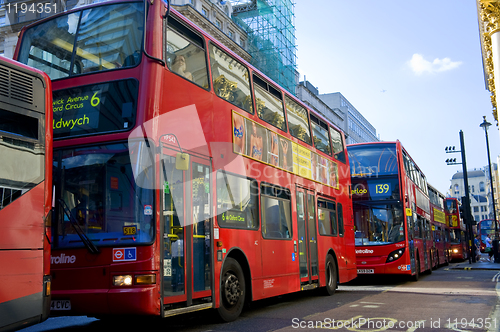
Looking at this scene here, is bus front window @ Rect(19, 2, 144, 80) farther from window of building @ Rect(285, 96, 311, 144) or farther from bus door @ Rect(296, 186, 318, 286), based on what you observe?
bus door @ Rect(296, 186, 318, 286)

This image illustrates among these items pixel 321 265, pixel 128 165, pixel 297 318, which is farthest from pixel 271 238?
pixel 128 165

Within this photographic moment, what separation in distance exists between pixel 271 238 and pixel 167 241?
3.55 m

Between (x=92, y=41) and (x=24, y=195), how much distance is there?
9.41 ft

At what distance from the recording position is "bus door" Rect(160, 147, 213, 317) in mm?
6656

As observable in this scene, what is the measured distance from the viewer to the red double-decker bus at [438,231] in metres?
24.2

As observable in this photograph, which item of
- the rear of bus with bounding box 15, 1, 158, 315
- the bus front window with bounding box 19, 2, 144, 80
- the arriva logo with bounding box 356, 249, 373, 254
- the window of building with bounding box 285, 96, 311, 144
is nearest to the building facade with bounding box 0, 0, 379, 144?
the arriva logo with bounding box 356, 249, 373, 254

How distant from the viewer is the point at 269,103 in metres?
10.4

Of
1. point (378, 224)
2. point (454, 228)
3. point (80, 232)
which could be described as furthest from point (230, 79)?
point (454, 228)

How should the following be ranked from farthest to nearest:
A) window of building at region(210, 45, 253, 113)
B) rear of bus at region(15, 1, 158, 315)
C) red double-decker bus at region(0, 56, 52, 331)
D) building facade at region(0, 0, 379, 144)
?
building facade at region(0, 0, 379, 144), window of building at region(210, 45, 253, 113), rear of bus at region(15, 1, 158, 315), red double-decker bus at region(0, 56, 52, 331)

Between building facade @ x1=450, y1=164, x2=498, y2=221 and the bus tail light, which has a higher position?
building facade @ x1=450, y1=164, x2=498, y2=221

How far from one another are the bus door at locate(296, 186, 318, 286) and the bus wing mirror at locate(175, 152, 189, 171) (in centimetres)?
468

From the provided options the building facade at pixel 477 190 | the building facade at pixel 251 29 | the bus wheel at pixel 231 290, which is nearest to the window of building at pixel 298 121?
the bus wheel at pixel 231 290

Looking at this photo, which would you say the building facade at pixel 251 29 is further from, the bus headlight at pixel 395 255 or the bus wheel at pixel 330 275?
the bus wheel at pixel 330 275

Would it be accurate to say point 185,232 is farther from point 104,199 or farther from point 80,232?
point 80,232
